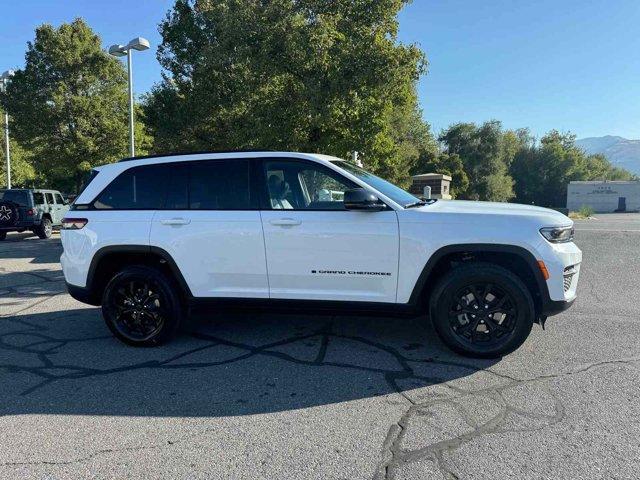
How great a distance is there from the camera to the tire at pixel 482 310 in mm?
4141

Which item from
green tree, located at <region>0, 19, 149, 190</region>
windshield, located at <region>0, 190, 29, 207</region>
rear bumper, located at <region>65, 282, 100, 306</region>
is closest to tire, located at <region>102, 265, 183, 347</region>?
rear bumper, located at <region>65, 282, 100, 306</region>

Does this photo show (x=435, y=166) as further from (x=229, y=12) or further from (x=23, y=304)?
(x=23, y=304)

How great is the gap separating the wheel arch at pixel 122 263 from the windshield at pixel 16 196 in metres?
13.2

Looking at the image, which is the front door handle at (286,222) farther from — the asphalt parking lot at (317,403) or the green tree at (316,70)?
the green tree at (316,70)

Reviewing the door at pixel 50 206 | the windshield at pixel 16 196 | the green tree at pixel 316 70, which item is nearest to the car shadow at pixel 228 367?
the green tree at pixel 316 70

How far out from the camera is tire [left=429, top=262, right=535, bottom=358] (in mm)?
4141

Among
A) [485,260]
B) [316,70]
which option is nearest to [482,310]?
[485,260]

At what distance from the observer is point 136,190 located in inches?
191

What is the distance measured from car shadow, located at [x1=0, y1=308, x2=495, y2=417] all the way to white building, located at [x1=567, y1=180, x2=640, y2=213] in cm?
4899

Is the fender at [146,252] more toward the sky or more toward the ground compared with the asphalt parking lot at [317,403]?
more toward the sky

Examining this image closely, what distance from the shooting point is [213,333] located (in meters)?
5.23

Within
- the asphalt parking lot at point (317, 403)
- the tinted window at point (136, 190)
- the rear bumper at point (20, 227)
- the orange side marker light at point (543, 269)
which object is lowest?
the asphalt parking lot at point (317, 403)

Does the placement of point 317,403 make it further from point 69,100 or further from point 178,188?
point 69,100

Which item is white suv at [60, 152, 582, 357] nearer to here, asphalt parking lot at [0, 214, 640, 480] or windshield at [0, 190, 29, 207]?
asphalt parking lot at [0, 214, 640, 480]
